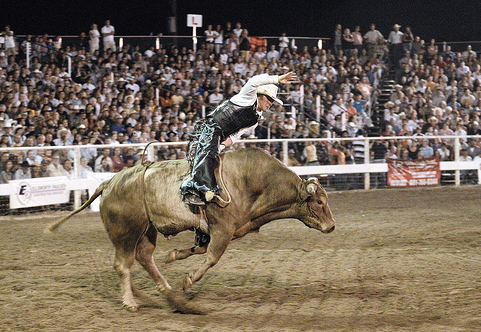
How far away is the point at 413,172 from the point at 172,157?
6.15 m

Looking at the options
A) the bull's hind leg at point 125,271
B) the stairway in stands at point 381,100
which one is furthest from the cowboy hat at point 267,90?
the stairway in stands at point 381,100

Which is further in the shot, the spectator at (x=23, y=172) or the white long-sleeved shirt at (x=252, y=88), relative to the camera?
the spectator at (x=23, y=172)

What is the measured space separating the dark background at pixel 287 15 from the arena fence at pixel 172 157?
12233 millimetres

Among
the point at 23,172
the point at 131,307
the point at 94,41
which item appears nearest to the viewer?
the point at 131,307

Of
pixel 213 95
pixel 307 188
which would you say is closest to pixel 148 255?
pixel 307 188

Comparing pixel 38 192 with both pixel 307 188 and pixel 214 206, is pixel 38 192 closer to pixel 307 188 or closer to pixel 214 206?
pixel 214 206

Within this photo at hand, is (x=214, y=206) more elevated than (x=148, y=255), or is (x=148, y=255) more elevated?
(x=214, y=206)

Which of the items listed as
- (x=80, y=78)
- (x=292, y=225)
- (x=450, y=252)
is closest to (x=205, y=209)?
(x=450, y=252)

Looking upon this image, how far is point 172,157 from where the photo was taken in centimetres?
1311

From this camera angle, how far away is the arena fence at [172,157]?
11.9 m

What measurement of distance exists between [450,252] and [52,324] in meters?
4.96

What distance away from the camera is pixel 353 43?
70.0 ft

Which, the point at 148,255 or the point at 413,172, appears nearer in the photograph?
the point at 148,255

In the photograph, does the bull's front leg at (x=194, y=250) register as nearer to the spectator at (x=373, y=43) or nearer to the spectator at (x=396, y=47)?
the spectator at (x=373, y=43)
